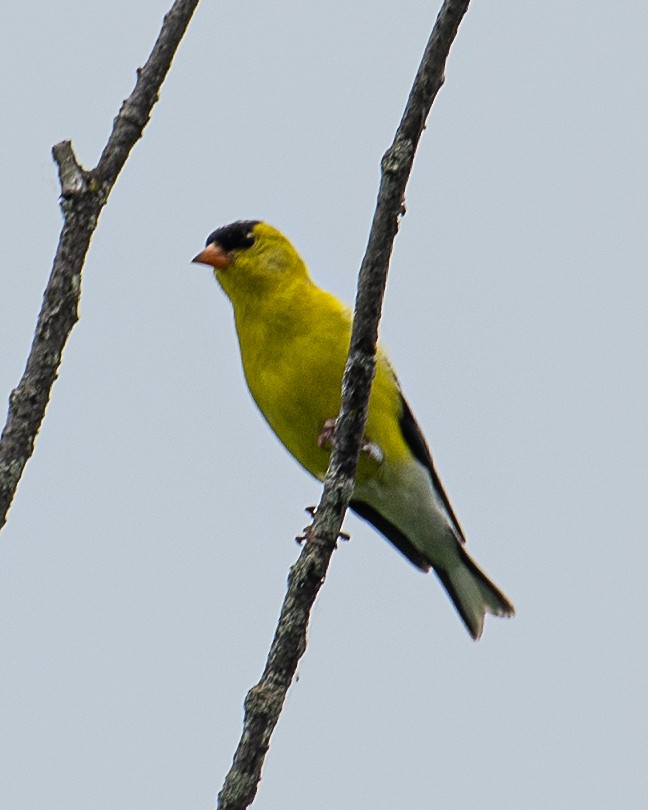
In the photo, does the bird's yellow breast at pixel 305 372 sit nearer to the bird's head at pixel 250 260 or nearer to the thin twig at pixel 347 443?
the bird's head at pixel 250 260

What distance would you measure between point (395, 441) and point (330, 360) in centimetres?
56

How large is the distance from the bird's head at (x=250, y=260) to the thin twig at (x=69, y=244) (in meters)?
2.87

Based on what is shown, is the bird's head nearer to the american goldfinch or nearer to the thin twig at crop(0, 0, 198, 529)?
the american goldfinch

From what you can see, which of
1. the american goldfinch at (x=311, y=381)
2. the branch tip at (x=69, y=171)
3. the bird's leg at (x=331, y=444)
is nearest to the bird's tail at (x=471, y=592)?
the american goldfinch at (x=311, y=381)

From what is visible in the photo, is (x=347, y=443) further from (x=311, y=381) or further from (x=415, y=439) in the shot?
(x=415, y=439)

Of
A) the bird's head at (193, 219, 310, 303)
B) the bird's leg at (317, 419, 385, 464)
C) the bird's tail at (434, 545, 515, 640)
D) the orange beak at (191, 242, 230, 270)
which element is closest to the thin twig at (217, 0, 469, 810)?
the bird's leg at (317, 419, 385, 464)

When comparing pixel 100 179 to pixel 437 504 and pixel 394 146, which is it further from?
pixel 437 504

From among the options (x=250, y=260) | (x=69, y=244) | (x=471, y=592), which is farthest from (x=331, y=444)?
(x=69, y=244)

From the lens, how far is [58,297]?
7.79 ft

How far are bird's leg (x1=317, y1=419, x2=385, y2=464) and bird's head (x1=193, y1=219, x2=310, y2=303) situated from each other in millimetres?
764

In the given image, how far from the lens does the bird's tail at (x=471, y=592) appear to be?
6383 millimetres

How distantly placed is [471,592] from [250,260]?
213 centimetres

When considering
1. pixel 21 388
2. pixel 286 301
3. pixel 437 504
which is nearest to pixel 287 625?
pixel 21 388

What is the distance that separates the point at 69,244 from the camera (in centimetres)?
242
